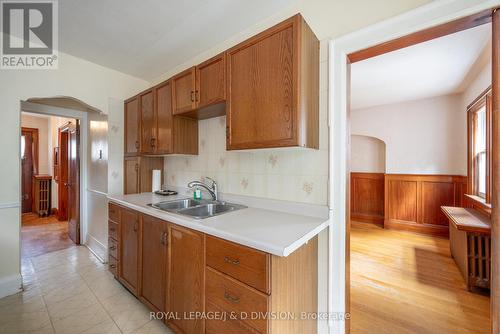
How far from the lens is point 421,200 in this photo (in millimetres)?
3752

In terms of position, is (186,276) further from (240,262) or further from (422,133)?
(422,133)

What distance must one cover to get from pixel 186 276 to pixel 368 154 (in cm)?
449

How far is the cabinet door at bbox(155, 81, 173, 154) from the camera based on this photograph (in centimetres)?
203

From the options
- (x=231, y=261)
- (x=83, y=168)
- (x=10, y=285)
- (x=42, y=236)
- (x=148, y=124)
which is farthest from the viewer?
(x=42, y=236)

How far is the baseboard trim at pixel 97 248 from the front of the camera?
2.64 metres

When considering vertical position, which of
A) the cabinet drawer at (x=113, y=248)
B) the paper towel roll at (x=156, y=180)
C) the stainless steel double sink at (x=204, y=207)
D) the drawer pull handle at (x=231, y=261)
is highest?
the paper towel roll at (x=156, y=180)

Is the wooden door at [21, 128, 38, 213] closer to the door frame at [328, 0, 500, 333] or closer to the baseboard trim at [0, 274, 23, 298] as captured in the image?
the baseboard trim at [0, 274, 23, 298]

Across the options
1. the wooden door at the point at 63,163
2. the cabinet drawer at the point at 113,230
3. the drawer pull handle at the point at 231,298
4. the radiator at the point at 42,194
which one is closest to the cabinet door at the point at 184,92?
the cabinet drawer at the point at 113,230

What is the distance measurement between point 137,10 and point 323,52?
144 cm

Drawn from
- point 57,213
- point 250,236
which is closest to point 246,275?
point 250,236

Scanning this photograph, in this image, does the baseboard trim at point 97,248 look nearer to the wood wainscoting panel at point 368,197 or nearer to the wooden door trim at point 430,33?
the wooden door trim at point 430,33

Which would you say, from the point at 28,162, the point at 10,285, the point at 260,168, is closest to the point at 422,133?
the point at 260,168

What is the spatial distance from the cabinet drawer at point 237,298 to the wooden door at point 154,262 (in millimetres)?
491

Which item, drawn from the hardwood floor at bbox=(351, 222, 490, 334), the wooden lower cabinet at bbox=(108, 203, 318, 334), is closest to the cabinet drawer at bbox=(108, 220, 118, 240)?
the wooden lower cabinet at bbox=(108, 203, 318, 334)
